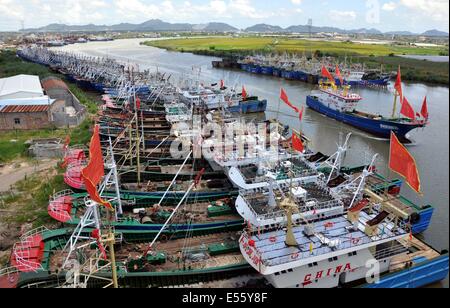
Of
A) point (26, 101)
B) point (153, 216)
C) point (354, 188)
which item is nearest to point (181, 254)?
point (153, 216)

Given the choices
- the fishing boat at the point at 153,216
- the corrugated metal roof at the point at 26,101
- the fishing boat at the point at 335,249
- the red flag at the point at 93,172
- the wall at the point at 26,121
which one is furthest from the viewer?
the corrugated metal roof at the point at 26,101

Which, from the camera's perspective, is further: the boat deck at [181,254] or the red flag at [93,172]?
the boat deck at [181,254]

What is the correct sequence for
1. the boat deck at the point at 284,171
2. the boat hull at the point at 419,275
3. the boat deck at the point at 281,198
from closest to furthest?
the boat hull at the point at 419,275 < the boat deck at the point at 281,198 < the boat deck at the point at 284,171

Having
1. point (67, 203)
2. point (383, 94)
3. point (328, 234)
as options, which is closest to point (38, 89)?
point (67, 203)

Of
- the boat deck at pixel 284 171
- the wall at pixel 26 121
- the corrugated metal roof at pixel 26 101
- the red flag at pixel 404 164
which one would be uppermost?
the corrugated metal roof at pixel 26 101

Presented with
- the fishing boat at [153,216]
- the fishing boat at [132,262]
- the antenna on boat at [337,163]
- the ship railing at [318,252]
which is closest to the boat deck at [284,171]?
the antenna on boat at [337,163]

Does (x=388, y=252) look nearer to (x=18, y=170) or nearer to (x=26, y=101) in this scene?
(x=18, y=170)

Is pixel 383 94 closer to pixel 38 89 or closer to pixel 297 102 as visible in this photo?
pixel 297 102

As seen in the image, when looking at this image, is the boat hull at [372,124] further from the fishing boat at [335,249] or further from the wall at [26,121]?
the wall at [26,121]
